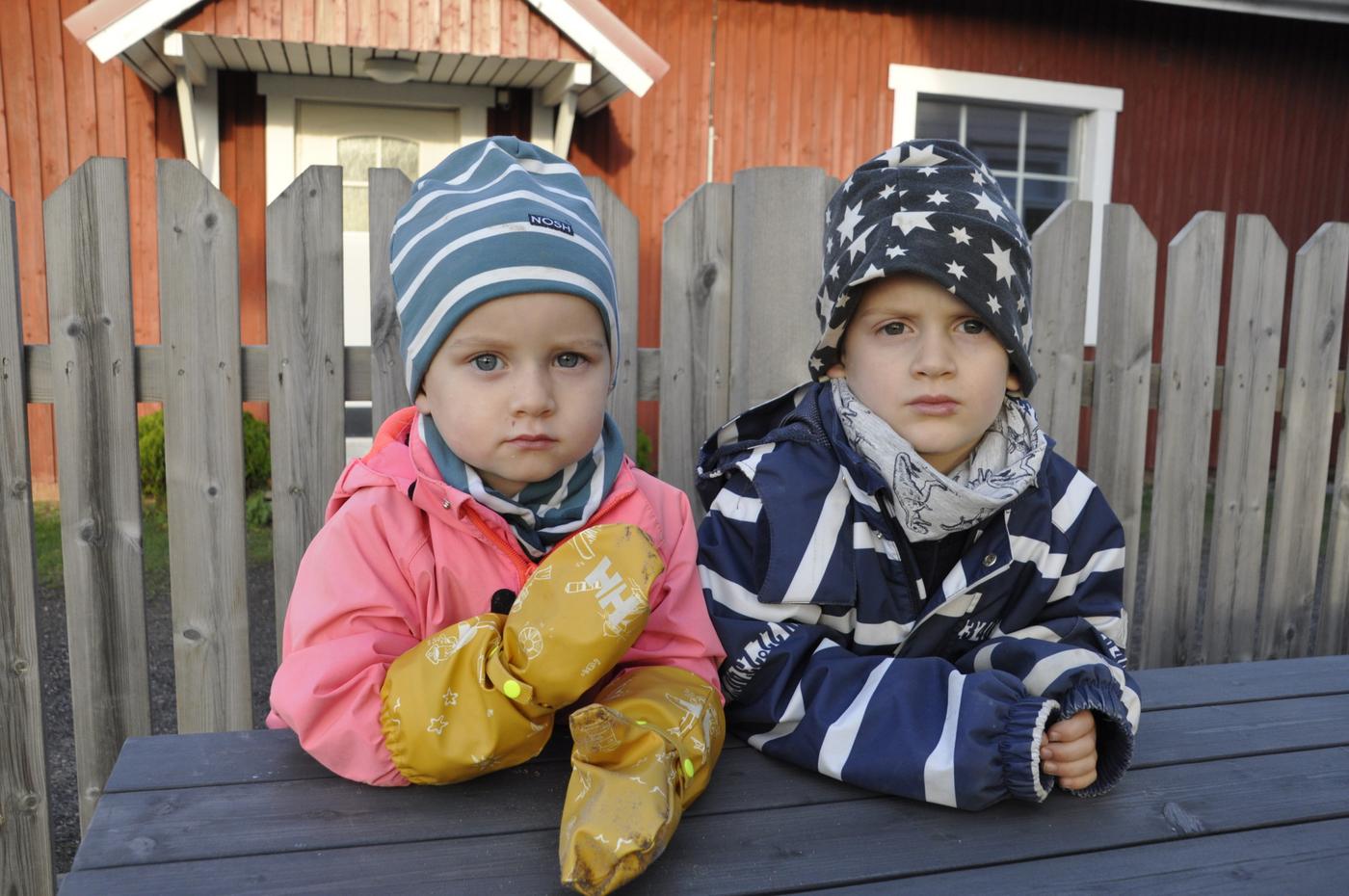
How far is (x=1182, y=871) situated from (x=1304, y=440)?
277 centimetres

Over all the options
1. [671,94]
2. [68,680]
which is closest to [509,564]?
[68,680]

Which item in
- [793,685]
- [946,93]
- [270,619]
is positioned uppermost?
[946,93]

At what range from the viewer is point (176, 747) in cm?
141

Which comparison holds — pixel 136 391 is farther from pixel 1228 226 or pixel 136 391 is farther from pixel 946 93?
pixel 1228 226

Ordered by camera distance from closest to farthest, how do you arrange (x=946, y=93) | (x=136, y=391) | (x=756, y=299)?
(x=136, y=391) → (x=756, y=299) → (x=946, y=93)

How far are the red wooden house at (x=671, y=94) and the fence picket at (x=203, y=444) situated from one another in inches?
149

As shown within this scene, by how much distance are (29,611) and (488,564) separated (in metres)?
1.35

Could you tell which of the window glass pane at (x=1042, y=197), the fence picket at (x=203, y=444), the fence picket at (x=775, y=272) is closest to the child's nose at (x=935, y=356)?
the fence picket at (x=775, y=272)

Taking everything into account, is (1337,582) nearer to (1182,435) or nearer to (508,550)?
(1182,435)

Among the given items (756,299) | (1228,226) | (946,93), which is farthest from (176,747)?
(1228,226)

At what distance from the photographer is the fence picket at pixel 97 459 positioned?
7.02ft

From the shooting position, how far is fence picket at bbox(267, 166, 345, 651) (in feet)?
7.30

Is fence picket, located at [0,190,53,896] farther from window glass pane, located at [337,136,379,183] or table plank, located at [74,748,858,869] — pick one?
window glass pane, located at [337,136,379,183]

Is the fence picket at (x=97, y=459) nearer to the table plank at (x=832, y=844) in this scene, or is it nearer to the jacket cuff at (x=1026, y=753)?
the table plank at (x=832, y=844)
